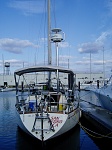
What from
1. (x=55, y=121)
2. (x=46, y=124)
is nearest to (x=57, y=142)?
(x=55, y=121)

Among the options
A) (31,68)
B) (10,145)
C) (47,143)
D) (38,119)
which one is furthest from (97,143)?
(31,68)

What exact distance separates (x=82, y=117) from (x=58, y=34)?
8.20 meters

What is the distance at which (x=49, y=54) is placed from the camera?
840 inches

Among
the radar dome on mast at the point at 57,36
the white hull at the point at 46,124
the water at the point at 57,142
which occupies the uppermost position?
the radar dome on mast at the point at 57,36

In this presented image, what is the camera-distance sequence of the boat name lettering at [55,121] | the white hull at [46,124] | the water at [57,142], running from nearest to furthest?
1. the white hull at [46,124]
2. the boat name lettering at [55,121]
3. the water at [57,142]

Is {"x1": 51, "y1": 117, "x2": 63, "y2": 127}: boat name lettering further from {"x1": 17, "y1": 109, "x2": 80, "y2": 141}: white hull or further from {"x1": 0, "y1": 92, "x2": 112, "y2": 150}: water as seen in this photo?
{"x1": 0, "y1": 92, "x2": 112, "y2": 150}: water

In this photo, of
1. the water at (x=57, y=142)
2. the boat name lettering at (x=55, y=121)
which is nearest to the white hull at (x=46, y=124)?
the boat name lettering at (x=55, y=121)

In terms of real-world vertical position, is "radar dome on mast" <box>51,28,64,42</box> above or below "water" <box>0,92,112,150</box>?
above

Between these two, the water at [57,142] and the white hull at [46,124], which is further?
the water at [57,142]

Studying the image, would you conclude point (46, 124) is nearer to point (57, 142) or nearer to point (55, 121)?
point (55, 121)

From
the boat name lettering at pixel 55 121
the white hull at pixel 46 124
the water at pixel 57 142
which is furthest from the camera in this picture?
the water at pixel 57 142

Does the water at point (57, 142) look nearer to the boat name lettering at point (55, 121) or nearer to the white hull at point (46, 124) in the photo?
the white hull at point (46, 124)

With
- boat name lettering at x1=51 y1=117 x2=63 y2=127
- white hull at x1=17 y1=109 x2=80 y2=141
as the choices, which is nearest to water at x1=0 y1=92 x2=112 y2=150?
white hull at x1=17 y1=109 x2=80 y2=141

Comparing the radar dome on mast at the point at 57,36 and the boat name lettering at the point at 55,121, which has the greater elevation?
the radar dome on mast at the point at 57,36
